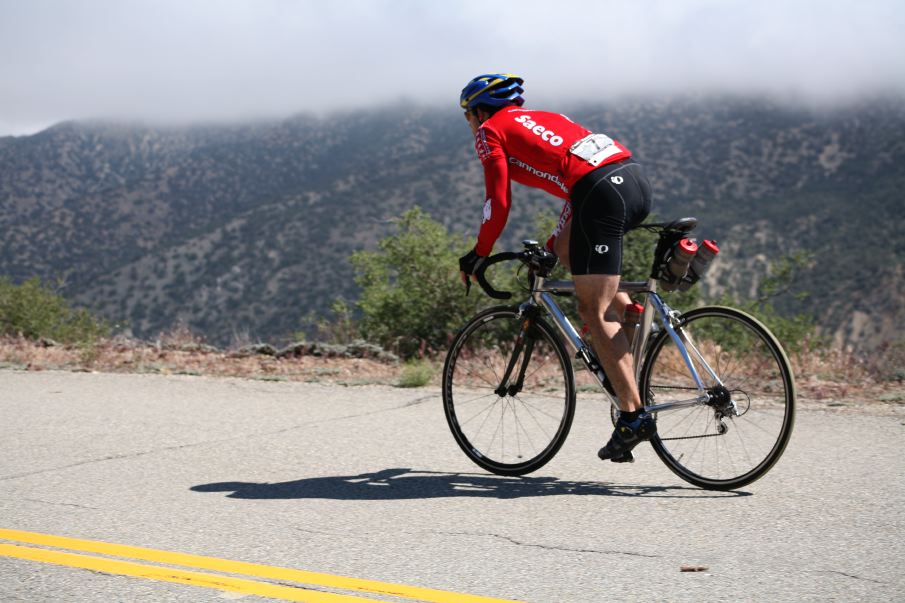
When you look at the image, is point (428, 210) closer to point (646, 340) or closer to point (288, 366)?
point (288, 366)

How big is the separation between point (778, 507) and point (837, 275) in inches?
1817

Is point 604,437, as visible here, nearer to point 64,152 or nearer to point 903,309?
point 903,309

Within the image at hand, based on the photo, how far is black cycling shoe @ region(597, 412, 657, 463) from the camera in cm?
484

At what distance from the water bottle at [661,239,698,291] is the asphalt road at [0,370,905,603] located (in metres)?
1.05

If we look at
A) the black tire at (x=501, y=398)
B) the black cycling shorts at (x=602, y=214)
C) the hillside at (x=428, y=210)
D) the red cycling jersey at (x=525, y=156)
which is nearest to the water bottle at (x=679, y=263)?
the black cycling shorts at (x=602, y=214)

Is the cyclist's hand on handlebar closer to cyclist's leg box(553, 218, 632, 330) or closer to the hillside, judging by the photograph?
cyclist's leg box(553, 218, 632, 330)

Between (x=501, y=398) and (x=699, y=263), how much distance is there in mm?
1427

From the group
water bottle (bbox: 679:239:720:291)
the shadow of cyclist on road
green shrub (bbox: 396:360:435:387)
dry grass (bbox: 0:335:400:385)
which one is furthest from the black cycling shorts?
dry grass (bbox: 0:335:400:385)

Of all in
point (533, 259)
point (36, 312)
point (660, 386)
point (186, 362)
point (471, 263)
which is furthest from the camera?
point (36, 312)

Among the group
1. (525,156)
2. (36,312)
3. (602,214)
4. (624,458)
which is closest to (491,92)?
(525,156)

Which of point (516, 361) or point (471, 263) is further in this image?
point (516, 361)

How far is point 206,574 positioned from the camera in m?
3.70

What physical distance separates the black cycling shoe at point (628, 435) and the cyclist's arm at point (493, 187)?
116 cm

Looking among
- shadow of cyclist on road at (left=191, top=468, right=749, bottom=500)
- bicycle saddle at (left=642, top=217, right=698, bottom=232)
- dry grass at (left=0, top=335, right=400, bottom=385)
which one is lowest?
shadow of cyclist on road at (left=191, top=468, right=749, bottom=500)
